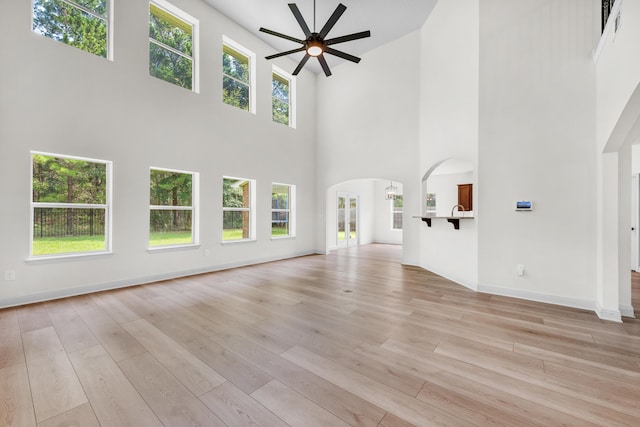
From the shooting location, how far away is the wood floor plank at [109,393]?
1.58 m

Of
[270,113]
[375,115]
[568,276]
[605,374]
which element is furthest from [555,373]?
[270,113]

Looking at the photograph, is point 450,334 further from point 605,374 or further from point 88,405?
point 88,405

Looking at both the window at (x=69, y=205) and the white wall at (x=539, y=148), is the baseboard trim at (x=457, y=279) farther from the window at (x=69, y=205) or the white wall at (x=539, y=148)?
the window at (x=69, y=205)

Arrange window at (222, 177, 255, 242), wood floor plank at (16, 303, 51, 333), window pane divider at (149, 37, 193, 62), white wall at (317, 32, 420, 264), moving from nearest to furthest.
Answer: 1. wood floor plank at (16, 303, 51, 333)
2. window pane divider at (149, 37, 193, 62)
3. window at (222, 177, 255, 242)
4. white wall at (317, 32, 420, 264)

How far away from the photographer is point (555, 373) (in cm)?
204

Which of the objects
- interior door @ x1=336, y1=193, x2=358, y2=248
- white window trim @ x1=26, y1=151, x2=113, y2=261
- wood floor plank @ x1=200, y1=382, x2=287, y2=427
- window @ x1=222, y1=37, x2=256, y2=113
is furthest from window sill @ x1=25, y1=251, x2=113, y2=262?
interior door @ x1=336, y1=193, x2=358, y2=248

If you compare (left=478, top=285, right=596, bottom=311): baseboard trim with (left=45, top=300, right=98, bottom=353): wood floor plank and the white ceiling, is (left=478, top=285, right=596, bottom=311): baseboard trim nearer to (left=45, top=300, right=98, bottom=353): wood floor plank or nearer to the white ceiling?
(left=45, top=300, right=98, bottom=353): wood floor plank

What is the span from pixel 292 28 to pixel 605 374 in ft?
24.0

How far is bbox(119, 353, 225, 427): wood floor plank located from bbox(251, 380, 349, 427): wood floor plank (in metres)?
0.31

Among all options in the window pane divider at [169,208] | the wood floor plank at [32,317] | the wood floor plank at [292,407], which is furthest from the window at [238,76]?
the wood floor plank at [292,407]

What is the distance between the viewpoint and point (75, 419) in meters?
1.58

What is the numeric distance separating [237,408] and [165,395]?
0.53 metres

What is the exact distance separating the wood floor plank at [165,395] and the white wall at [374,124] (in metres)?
5.46

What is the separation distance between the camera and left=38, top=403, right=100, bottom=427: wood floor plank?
154 centimetres
